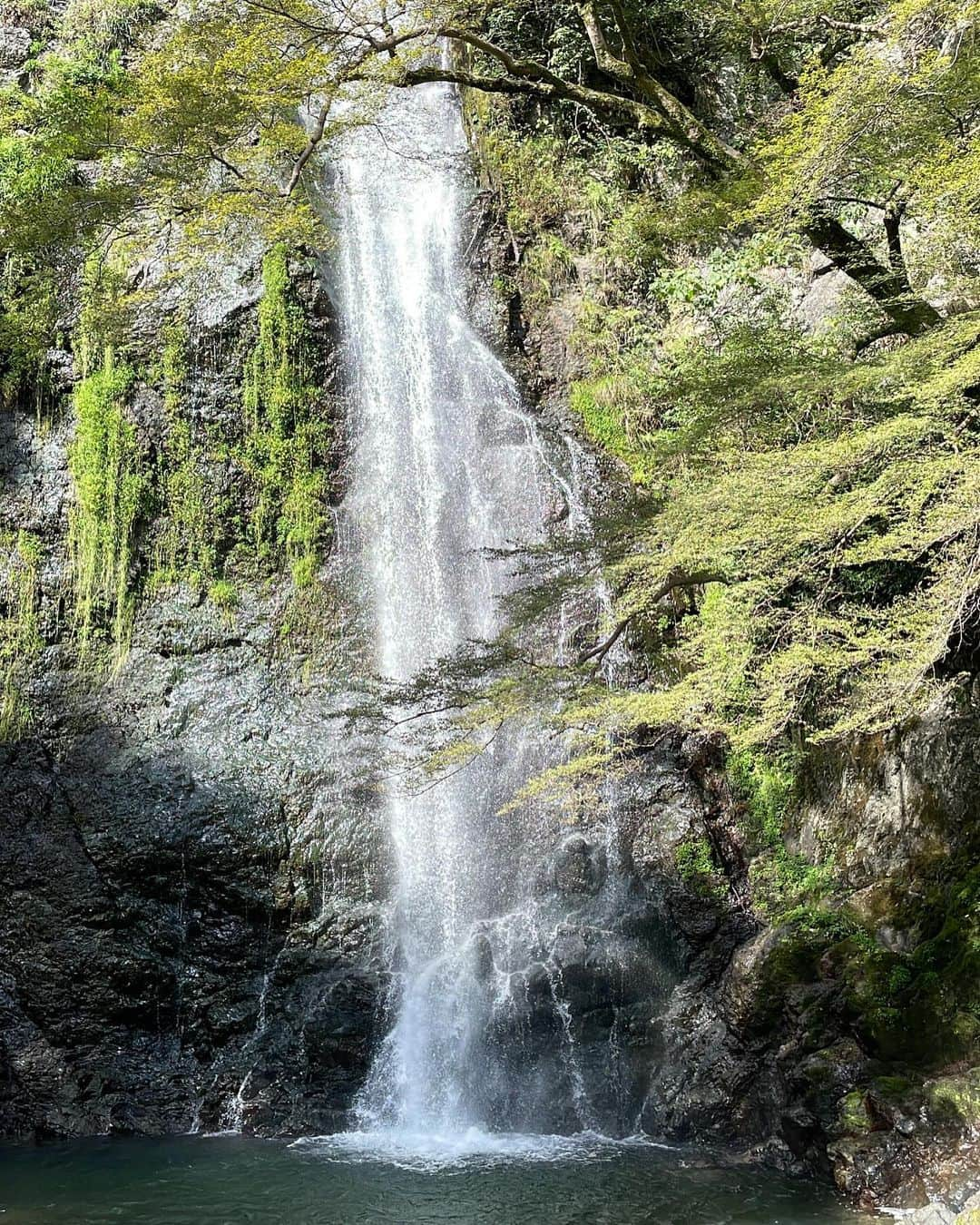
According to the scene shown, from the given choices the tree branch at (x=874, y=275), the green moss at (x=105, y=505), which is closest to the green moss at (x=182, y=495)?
the green moss at (x=105, y=505)

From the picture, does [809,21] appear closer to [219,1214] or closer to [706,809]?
[706,809]

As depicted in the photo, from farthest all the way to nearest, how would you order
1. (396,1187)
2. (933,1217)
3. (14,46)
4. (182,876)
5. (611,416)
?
(14,46), (611,416), (182,876), (396,1187), (933,1217)

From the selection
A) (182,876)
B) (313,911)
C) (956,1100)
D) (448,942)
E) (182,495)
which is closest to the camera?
(956,1100)

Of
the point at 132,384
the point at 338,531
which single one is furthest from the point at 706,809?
the point at 132,384

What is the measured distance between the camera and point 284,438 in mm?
13109

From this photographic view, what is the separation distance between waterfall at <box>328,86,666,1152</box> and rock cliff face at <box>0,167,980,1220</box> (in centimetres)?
25

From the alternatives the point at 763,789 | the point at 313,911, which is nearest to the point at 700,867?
the point at 763,789

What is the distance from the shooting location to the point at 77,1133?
9305mm

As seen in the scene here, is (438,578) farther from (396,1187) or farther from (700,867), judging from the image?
(396,1187)

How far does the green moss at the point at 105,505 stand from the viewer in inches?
475

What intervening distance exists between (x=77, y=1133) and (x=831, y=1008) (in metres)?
6.53

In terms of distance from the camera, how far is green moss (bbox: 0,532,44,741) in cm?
1145

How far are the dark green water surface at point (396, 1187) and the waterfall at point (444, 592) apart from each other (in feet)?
2.59

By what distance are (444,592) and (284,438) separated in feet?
9.37
